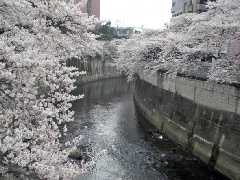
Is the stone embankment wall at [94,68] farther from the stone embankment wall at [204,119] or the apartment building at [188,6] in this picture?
the stone embankment wall at [204,119]

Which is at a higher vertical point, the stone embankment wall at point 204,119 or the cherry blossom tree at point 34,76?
the cherry blossom tree at point 34,76

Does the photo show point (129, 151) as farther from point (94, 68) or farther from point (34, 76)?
point (94, 68)

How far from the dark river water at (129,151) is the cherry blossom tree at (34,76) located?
459 cm

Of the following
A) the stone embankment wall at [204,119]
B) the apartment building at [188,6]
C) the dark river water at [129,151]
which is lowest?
the dark river water at [129,151]

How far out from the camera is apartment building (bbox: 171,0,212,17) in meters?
37.9

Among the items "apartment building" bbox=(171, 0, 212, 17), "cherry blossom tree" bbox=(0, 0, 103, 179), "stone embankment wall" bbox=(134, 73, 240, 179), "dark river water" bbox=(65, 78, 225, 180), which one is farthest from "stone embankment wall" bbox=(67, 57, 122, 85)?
"cherry blossom tree" bbox=(0, 0, 103, 179)

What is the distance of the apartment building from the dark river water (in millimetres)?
17205

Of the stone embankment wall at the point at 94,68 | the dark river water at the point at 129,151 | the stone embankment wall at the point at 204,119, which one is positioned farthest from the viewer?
the stone embankment wall at the point at 94,68

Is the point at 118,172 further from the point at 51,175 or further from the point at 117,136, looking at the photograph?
the point at 51,175

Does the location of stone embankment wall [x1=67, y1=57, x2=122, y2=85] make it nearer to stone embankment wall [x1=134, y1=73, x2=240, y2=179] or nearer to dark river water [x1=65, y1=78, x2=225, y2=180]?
dark river water [x1=65, y1=78, x2=225, y2=180]

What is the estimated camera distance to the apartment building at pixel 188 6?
37.9 metres

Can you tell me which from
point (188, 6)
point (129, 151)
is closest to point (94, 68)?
point (188, 6)

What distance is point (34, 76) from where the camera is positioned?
7273 mm

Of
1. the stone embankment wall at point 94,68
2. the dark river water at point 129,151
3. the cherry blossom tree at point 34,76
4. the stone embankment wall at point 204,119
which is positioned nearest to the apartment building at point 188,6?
the stone embankment wall at point 204,119
